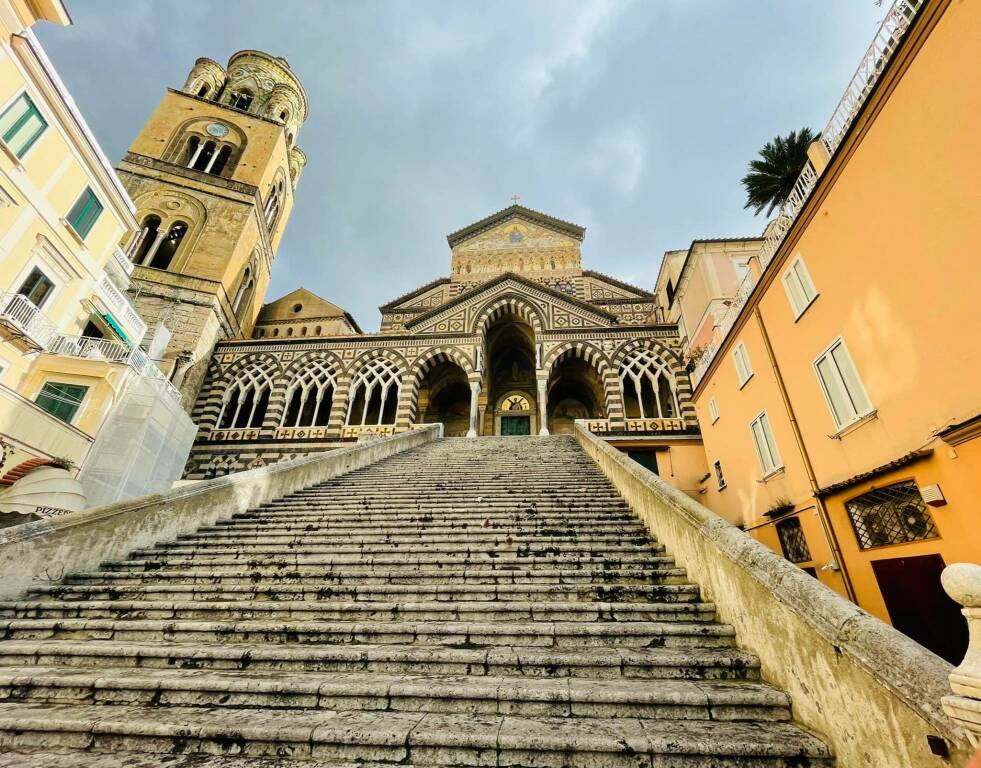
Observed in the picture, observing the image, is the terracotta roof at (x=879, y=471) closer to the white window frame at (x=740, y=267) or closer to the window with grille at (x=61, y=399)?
the white window frame at (x=740, y=267)

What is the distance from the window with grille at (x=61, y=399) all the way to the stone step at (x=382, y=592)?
11.6 m

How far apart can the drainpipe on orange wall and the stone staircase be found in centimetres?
434

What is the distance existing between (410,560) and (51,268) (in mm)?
15472

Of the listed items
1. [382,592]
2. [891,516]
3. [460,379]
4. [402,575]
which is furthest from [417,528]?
[460,379]

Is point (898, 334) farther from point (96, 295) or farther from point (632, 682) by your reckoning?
point (96, 295)

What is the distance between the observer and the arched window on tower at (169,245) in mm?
22453

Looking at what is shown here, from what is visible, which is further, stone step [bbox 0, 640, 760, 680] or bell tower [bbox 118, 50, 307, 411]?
bell tower [bbox 118, 50, 307, 411]

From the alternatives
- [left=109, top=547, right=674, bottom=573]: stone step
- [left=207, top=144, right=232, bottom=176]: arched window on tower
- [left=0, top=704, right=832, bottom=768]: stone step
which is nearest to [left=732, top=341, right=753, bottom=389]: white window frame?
[left=109, top=547, right=674, bottom=573]: stone step

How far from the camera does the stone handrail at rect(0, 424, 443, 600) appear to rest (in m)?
4.65

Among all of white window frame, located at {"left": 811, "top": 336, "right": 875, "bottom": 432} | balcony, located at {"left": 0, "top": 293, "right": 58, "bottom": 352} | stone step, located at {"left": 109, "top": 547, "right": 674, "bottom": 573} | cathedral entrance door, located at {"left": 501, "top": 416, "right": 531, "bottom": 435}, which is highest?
cathedral entrance door, located at {"left": 501, "top": 416, "right": 531, "bottom": 435}

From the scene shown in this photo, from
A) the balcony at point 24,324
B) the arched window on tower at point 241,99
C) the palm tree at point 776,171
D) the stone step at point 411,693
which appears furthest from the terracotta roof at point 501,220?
the stone step at point 411,693

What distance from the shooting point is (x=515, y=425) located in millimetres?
21844

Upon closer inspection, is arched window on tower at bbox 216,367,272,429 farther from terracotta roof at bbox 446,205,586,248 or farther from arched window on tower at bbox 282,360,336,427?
terracotta roof at bbox 446,205,586,248

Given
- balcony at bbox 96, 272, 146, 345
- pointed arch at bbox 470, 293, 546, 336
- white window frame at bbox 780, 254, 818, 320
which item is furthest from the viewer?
pointed arch at bbox 470, 293, 546, 336
